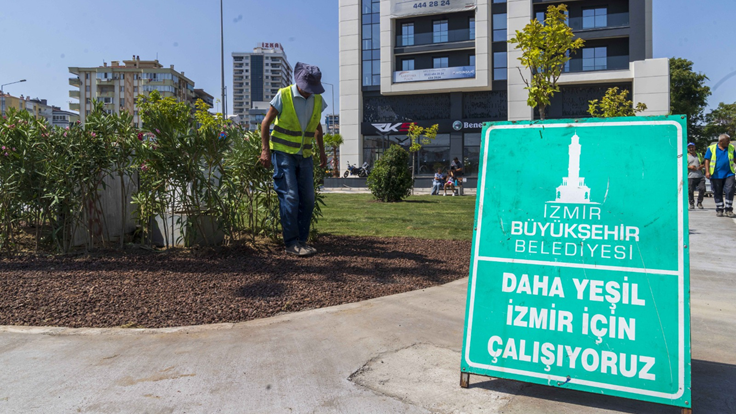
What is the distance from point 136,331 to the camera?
3328mm

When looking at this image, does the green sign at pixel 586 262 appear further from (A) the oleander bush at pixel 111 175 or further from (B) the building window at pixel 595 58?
(B) the building window at pixel 595 58

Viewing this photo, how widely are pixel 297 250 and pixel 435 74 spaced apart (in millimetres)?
36893

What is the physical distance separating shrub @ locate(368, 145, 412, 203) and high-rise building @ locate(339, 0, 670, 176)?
22370mm

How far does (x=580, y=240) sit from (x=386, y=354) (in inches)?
48.2

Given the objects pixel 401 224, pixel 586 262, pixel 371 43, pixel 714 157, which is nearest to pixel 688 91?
pixel 371 43

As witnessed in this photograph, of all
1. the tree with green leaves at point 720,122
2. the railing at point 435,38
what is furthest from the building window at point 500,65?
the tree with green leaves at point 720,122

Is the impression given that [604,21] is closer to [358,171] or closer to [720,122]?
[358,171]

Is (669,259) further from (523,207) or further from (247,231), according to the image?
(247,231)

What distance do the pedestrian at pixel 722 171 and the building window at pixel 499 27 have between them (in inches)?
1184

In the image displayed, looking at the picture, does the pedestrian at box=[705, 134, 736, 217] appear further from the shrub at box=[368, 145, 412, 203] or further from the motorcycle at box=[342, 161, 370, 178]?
the motorcycle at box=[342, 161, 370, 178]

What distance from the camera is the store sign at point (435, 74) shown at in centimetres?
3978

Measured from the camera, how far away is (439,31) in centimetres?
4144

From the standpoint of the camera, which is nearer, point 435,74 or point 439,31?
point 435,74

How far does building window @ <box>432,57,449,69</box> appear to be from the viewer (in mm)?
41219
